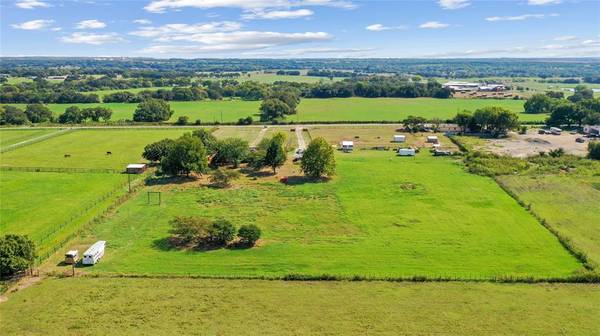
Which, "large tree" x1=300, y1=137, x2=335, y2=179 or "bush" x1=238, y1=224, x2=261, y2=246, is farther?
"large tree" x1=300, y1=137, x2=335, y2=179

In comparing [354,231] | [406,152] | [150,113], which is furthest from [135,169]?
[150,113]

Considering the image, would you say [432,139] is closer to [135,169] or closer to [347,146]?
[347,146]

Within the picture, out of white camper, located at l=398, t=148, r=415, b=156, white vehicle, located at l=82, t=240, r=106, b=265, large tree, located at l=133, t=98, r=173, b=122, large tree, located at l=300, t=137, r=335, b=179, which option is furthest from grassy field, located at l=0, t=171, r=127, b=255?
large tree, located at l=133, t=98, r=173, b=122

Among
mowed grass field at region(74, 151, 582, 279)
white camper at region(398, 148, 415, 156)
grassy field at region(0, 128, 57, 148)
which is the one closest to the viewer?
mowed grass field at region(74, 151, 582, 279)

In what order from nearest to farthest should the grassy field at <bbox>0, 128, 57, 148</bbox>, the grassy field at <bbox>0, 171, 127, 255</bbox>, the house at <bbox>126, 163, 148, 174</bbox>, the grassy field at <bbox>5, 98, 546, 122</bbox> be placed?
the grassy field at <bbox>0, 171, 127, 255</bbox>
the house at <bbox>126, 163, 148, 174</bbox>
the grassy field at <bbox>0, 128, 57, 148</bbox>
the grassy field at <bbox>5, 98, 546, 122</bbox>

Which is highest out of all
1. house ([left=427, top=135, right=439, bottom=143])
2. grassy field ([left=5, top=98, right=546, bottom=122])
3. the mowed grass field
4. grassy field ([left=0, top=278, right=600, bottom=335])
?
grassy field ([left=5, top=98, right=546, bottom=122])

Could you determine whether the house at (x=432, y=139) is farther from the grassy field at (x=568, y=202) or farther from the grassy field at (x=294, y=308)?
the grassy field at (x=294, y=308)

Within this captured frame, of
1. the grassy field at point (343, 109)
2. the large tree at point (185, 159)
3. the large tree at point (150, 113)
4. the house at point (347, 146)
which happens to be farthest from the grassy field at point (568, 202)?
the large tree at point (150, 113)

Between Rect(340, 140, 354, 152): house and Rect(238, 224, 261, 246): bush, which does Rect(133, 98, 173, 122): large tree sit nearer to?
Rect(340, 140, 354, 152): house

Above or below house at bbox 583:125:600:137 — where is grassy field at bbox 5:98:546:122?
above
